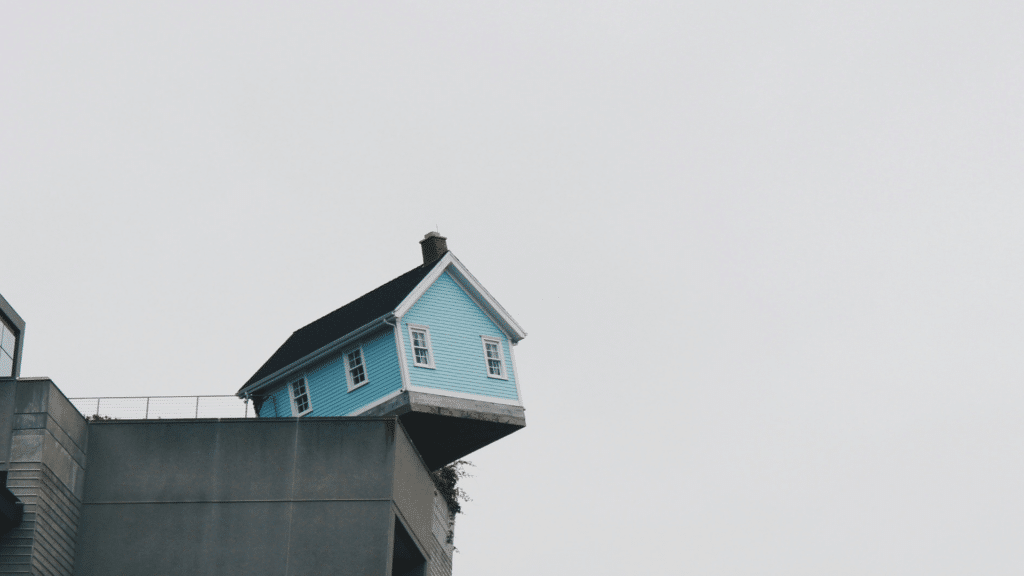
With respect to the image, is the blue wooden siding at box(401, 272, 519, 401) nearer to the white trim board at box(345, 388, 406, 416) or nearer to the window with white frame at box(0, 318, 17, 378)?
the white trim board at box(345, 388, 406, 416)

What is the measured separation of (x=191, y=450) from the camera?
35.1m

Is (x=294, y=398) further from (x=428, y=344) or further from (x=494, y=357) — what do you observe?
(x=494, y=357)

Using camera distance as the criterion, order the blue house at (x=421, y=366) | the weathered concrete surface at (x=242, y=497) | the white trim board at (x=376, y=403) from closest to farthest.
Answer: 1. the weathered concrete surface at (x=242, y=497)
2. the white trim board at (x=376, y=403)
3. the blue house at (x=421, y=366)

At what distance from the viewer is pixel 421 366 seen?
132ft

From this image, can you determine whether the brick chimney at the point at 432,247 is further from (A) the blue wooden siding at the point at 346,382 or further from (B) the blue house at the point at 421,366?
(A) the blue wooden siding at the point at 346,382

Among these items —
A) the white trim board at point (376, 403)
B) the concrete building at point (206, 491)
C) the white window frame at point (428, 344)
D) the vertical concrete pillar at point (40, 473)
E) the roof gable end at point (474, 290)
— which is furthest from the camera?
the roof gable end at point (474, 290)

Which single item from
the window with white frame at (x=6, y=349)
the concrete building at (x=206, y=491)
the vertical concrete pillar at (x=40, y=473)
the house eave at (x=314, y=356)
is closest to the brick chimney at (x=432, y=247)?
the house eave at (x=314, y=356)

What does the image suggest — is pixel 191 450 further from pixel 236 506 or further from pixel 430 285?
pixel 430 285

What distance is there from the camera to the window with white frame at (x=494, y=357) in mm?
42344

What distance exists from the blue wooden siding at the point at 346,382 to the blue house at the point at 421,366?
0.03 meters

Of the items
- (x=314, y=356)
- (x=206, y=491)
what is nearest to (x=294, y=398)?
(x=314, y=356)

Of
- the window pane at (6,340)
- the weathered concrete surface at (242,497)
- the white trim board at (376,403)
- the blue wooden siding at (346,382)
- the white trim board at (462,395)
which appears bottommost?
the weathered concrete surface at (242,497)

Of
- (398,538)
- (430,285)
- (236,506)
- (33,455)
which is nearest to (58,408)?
(33,455)

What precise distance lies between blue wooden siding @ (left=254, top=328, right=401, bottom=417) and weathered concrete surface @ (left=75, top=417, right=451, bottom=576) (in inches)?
173
